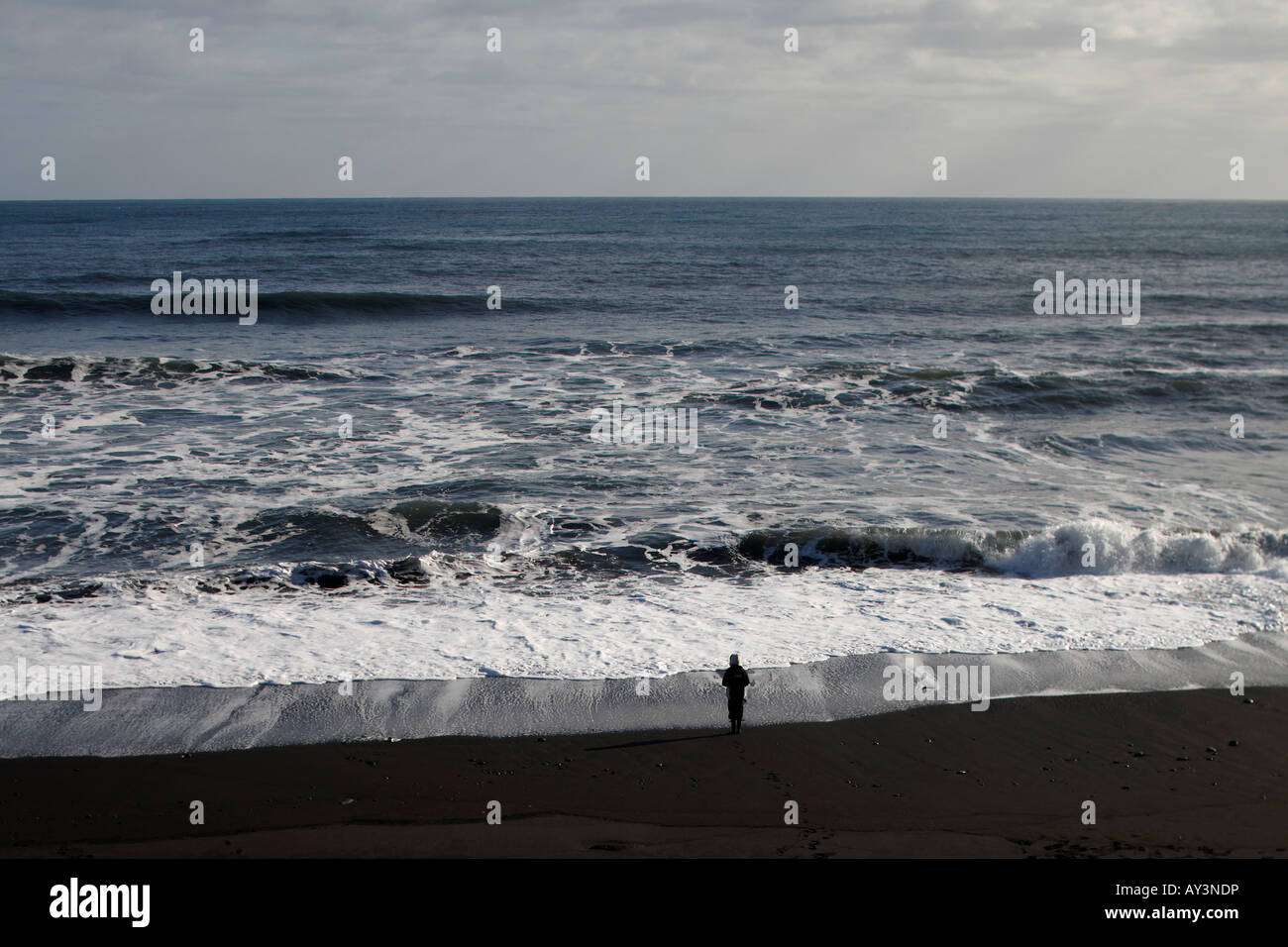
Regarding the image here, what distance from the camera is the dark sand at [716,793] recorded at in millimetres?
7875

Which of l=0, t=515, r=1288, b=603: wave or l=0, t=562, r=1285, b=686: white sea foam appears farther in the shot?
l=0, t=515, r=1288, b=603: wave

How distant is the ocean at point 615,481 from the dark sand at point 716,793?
1805 mm

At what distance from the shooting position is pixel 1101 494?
1773cm

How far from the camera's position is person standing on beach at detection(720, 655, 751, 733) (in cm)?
949

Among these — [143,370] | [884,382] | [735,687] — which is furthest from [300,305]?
[735,687]

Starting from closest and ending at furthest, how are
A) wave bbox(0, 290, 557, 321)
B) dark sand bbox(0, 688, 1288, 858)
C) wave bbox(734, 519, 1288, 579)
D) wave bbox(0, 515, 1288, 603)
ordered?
dark sand bbox(0, 688, 1288, 858), wave bbox(0, 515, 1288, 603), wave bbox(734, 519, 1288, 579), wave bbox(0, 290, 557, 321)

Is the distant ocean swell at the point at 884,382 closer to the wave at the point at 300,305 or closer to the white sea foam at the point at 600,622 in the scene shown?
the wave at the point at 300,305

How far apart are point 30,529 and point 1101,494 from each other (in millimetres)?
17923

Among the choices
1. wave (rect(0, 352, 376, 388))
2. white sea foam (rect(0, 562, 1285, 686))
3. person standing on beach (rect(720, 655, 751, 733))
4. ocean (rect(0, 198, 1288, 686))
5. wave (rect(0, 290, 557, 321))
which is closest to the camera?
person standing on beach (rect(720, 655, 751, 733))

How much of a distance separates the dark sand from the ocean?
1.81 metres

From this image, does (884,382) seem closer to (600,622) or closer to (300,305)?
(600,622)

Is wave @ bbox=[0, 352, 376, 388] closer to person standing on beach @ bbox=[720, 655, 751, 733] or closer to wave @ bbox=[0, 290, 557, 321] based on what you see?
wave @ bbox=[0, 290, 557, 321]

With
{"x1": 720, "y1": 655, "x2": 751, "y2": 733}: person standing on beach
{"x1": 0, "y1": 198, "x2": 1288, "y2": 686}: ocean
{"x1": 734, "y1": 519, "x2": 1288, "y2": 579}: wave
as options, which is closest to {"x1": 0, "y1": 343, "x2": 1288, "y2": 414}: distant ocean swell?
{"x1": 0, "y1": 198, "x2": 1288, "y2": 686}: ocean
